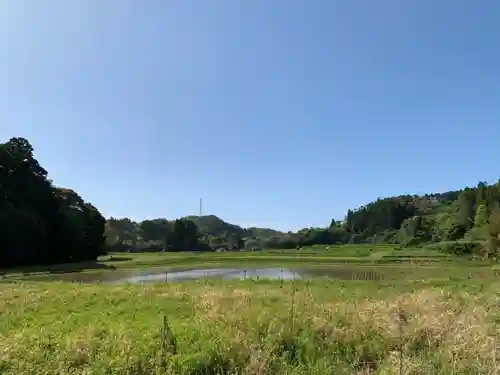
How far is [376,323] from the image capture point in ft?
28.1

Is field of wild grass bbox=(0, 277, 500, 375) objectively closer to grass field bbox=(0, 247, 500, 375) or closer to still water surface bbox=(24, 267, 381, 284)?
grass field bbox=(0, 247, 500, 375)

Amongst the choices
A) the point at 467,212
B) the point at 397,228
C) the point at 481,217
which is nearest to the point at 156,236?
the point at 397,228

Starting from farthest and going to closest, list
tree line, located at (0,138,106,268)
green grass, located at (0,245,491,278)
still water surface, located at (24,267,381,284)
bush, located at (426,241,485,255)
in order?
bush, located at (426,241,485,255), tree line, located at (0,138,106,268), green grass, located at (0,245,491,278), still water surface, located at (24,267,381,284)

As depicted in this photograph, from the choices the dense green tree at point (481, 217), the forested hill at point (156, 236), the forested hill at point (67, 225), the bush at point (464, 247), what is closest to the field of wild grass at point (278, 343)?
the forested hill at point (67, 225)

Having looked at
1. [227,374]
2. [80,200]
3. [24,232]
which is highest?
[80,200]

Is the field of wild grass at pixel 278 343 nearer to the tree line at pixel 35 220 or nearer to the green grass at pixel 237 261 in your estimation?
the green grass at pixel 237 261

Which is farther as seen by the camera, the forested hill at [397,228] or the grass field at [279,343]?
the forested hill at [397,228]

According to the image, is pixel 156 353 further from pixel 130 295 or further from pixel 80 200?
pixel 80 200

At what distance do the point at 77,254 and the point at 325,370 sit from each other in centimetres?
6212

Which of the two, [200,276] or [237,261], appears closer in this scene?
[200,276]

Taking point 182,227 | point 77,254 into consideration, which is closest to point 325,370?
point 77,254

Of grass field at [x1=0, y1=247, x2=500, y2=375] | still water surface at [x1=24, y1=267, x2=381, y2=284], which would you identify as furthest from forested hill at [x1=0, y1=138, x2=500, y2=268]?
grass field at [x1=0, y1=247, x2=500, y2=375]

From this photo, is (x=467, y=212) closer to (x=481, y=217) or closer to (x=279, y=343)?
(x=481, y=217)

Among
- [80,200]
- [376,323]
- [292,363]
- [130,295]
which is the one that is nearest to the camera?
[292,363]
